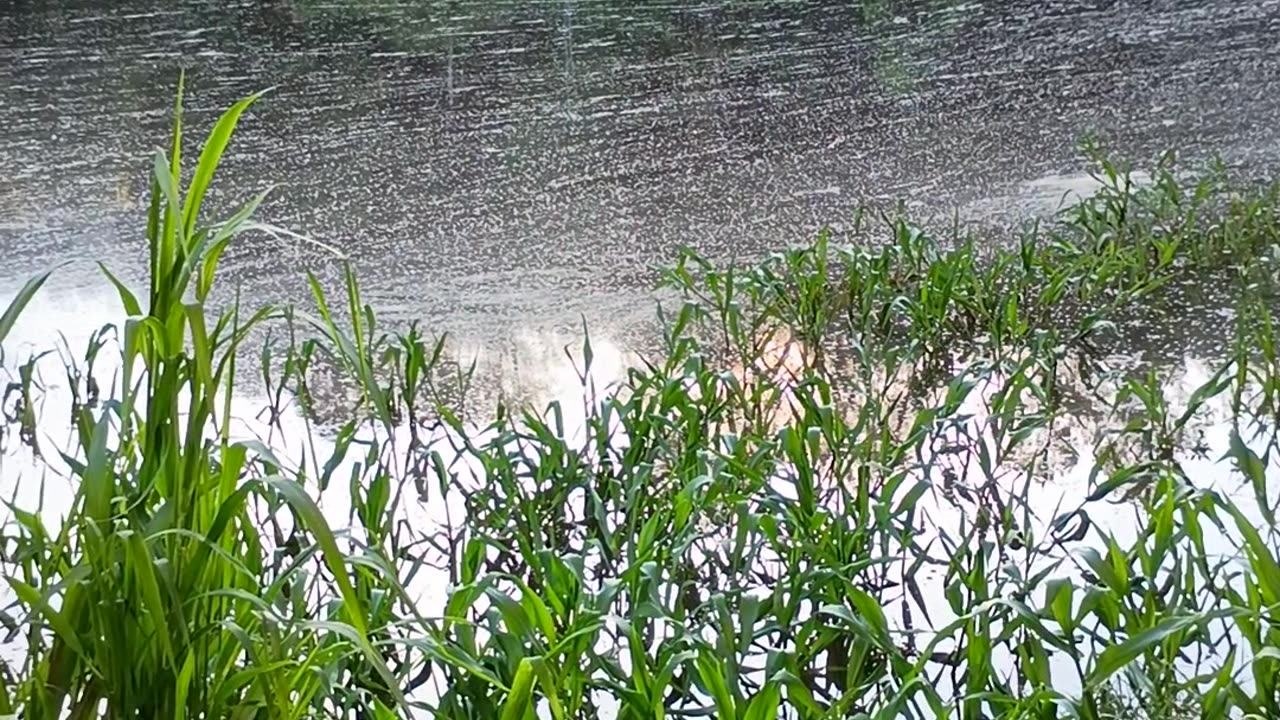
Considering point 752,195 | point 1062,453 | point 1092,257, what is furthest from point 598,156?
point 1062,453

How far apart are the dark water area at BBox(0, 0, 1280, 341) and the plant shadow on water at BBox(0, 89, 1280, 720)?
1.20ft

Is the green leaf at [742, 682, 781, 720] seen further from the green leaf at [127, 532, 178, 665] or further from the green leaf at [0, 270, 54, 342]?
the green leaf at [0, 270, 54, 342]

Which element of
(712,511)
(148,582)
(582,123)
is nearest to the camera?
(148,582)

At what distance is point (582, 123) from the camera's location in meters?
4.60

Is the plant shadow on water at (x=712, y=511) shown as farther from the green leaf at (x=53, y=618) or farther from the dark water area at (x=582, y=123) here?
the dark water area at (x=582, y=123)

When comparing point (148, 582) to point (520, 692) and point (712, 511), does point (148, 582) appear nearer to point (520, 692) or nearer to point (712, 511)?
point (520, 692)

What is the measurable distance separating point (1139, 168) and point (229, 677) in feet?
10.5

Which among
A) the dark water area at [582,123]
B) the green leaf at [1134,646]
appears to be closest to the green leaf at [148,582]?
the green leaf at [1134,646]

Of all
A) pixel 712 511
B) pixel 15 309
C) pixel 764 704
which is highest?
pixel 15 309

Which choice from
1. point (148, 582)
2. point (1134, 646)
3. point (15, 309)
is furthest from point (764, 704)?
point (15, 309)

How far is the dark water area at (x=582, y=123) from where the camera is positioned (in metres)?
3.40

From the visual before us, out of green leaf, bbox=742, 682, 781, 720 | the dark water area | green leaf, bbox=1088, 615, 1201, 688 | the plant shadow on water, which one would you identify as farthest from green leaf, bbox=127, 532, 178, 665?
the dark water area

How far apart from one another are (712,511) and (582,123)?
2859mm

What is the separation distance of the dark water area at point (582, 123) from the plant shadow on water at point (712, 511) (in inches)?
14.3
